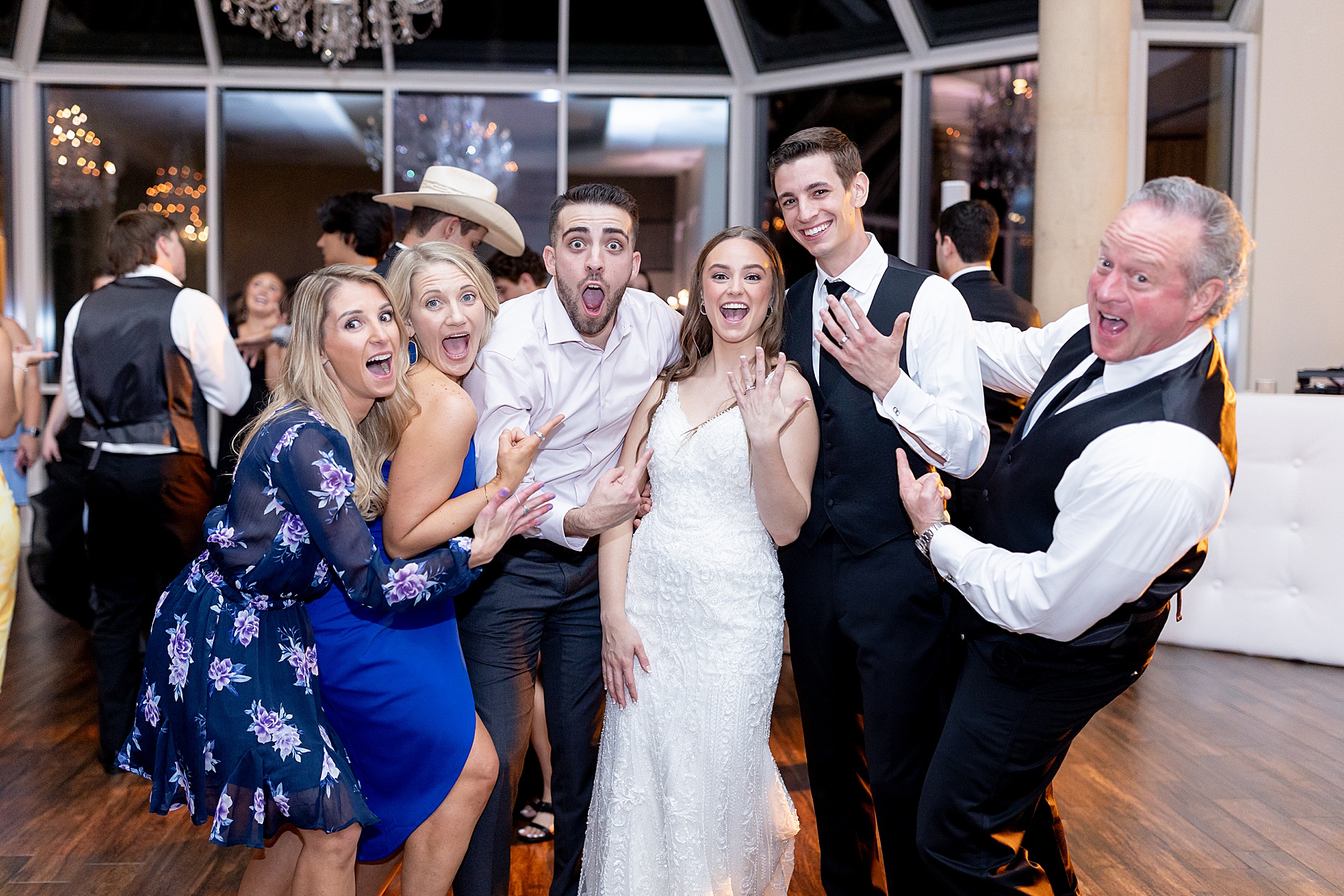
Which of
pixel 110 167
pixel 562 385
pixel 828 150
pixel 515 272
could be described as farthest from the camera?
pixel 110 167

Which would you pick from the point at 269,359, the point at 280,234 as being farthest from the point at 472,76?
the point at 269,359

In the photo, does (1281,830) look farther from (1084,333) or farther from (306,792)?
(306,792)

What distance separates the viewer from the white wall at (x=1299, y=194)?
18.5ft

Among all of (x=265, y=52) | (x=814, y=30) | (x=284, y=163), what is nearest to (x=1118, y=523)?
(x=814, y=30)

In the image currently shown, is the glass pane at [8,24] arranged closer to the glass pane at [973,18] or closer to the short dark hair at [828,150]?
the glass pane at [973,18]

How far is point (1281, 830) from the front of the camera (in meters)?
3.11

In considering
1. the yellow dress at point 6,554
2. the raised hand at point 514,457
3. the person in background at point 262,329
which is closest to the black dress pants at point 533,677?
the raised hand at point 514,457

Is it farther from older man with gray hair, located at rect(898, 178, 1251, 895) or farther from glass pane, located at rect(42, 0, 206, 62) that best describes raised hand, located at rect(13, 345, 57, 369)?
glass pane, located at rect(42, 0, 206, 62)

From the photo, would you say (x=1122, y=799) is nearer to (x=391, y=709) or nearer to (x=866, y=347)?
(x=866, y=347)

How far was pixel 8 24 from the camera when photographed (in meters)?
7.04

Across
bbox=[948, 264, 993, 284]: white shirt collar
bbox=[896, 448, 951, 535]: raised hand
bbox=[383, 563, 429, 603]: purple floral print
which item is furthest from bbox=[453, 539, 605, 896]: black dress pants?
bbox=[948, 264, 993, 284]: white shirt collar

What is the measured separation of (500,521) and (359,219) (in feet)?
6.36

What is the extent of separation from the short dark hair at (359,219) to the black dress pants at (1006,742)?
2.54 metres

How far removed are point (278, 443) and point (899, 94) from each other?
235 inches
